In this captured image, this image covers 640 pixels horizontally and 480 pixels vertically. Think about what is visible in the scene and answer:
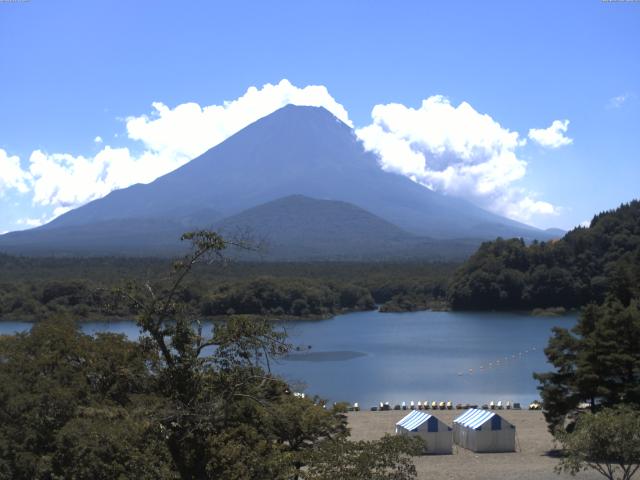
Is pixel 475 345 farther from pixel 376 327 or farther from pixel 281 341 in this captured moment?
pixel 281 341

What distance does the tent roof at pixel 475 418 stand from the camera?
15062mm

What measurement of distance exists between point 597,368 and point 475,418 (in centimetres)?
238

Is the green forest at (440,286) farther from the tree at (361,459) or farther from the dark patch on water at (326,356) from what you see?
the tree at (361,459)

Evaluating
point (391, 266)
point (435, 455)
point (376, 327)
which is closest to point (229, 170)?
point (391, 266)

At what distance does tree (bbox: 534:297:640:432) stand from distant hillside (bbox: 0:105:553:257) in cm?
12443

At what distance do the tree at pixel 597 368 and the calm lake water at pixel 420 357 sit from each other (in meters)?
4.64

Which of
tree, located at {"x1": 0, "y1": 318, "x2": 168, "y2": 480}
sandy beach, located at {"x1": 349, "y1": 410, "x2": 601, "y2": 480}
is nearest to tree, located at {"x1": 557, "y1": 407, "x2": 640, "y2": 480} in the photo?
sandy beach, located at {"x1": 349, "y1": 410, "x2": 601, "y2": 480}

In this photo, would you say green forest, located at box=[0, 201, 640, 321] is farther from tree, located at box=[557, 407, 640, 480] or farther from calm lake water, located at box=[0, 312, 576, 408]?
tree, located at box=[557, 407, 640, 480]

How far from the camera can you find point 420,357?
106 ft

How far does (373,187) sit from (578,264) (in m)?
121

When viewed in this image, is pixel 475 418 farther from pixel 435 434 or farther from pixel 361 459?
pixel 361 459

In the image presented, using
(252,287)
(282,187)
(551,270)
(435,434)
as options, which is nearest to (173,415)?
(435,434)

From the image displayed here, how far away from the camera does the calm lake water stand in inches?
971

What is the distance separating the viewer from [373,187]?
172 meters
